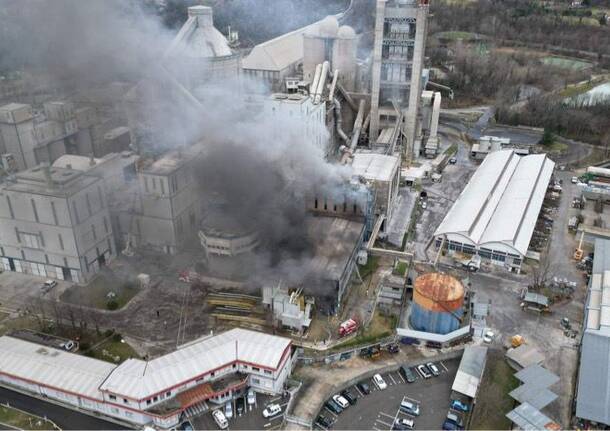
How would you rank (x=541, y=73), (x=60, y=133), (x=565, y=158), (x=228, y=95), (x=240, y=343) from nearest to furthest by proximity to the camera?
(x=240, y=343)
(x=228, y=95)
(x=60, y=133)
(x=565, y=158)
(x=541, y=73)

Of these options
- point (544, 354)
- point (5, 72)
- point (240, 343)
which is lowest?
point (544, 354)

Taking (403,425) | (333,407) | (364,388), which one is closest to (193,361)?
(333,407)

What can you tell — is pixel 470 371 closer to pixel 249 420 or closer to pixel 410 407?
pixel 410 407

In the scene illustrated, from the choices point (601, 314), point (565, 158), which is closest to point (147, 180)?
point (601, 314)

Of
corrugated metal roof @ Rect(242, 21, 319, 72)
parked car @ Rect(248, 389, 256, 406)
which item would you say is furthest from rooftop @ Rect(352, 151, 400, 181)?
parked car @ Rect(248, 389, 256, 406)

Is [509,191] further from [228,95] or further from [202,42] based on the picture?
[202,42]

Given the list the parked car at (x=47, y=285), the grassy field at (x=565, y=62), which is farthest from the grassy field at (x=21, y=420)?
the grassy field at (x=565, y=62)
